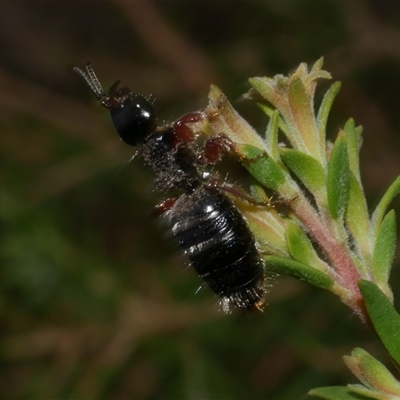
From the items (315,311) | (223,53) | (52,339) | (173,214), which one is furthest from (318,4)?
(173,214)

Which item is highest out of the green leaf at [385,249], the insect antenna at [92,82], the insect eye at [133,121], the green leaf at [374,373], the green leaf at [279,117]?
the insect antenna at [92,82]

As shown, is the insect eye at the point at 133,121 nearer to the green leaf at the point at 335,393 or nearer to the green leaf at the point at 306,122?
the green leaf at the point at 306,122

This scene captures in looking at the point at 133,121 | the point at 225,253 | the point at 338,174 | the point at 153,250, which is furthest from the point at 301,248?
the point at 153,250

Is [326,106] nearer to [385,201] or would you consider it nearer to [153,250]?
[385,201]

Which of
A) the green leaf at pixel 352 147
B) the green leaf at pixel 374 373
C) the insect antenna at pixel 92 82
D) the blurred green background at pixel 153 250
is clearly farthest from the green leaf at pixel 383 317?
the blurred green background at pixel 153 250

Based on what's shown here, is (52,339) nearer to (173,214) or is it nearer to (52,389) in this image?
(52,389)

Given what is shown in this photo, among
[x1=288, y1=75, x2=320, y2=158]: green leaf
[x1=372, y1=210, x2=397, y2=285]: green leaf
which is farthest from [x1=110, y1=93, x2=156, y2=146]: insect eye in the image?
[x1=372, y1=210, x2=397, y2=285]: green leaf

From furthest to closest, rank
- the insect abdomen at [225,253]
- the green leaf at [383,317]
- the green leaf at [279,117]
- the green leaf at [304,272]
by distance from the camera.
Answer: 1. the insect abdomen at [225,253]
2. the green leaf at [279,117]
3. the green leaf at [304,272]
4. the green leaf at [383,317]
